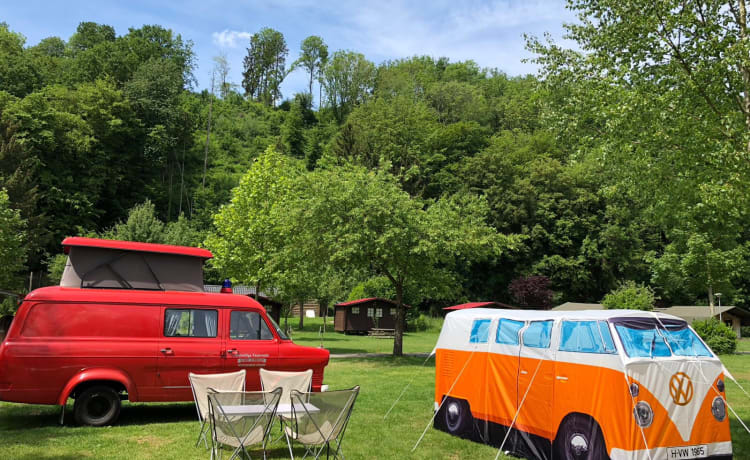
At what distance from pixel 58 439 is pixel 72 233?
167 ft

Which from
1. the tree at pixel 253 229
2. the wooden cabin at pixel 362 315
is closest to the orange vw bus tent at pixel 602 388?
the tree at pixel 253 229

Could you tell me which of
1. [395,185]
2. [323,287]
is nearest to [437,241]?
[395,185]

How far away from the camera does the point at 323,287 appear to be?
41531 millimetres

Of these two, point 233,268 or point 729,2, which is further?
point 233,268

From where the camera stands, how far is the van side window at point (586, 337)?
6738 mm

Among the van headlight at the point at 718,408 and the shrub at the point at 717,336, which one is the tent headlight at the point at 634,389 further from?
the shrub at the point at 717,336

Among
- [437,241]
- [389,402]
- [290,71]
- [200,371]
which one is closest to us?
[200,371]

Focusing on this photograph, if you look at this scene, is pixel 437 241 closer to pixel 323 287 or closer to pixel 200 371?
pixel 200 371

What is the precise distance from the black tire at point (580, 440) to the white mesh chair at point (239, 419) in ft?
11.3

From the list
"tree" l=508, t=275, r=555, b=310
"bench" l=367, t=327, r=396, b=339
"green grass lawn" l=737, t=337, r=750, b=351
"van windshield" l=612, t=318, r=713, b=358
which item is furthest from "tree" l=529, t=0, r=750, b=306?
"tree" l=508, t=275, r=555, b=310

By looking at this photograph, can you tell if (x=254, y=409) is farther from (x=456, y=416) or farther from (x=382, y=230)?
(x=382, y=230)

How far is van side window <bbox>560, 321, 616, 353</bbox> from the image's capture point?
22.1 feet

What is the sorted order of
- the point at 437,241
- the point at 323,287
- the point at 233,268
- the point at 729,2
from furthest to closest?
the point at 323,287 → the point at 233,268 → the point at 437,241 → the point at 729,2

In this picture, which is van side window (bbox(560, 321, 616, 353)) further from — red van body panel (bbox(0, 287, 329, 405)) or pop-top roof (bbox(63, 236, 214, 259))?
pop-top roof (bbox(63, 236, 214, 259))
